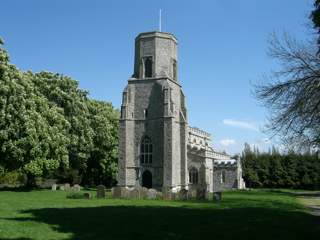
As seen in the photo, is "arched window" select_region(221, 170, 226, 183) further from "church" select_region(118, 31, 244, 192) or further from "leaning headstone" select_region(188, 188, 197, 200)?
"leaning headstone" select_region(188, 188, 197, 200)

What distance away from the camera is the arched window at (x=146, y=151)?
152 feet

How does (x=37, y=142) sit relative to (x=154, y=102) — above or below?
below

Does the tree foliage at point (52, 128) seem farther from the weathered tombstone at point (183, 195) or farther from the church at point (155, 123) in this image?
the weathered tombstone at point (183, 195)

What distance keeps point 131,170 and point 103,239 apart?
34374 mm

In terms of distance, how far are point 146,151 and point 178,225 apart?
31.3 metres

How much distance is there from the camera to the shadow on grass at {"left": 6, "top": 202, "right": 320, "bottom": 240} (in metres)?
13.3

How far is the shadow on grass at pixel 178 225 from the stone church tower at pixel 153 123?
2573 centimetres

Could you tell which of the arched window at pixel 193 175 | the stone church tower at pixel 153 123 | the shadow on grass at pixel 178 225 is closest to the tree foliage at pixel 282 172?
the arched window at pixel 193 175

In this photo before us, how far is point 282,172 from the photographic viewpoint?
211 feet

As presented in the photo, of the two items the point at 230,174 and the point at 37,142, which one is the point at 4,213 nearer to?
the point at 37,142

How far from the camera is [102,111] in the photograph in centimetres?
5472

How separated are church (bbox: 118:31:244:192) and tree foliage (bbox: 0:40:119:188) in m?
5.25

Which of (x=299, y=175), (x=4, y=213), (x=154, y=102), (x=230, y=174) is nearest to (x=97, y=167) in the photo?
(x=154, y=102)

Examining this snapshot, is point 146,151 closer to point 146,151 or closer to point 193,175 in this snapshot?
point 146,151
